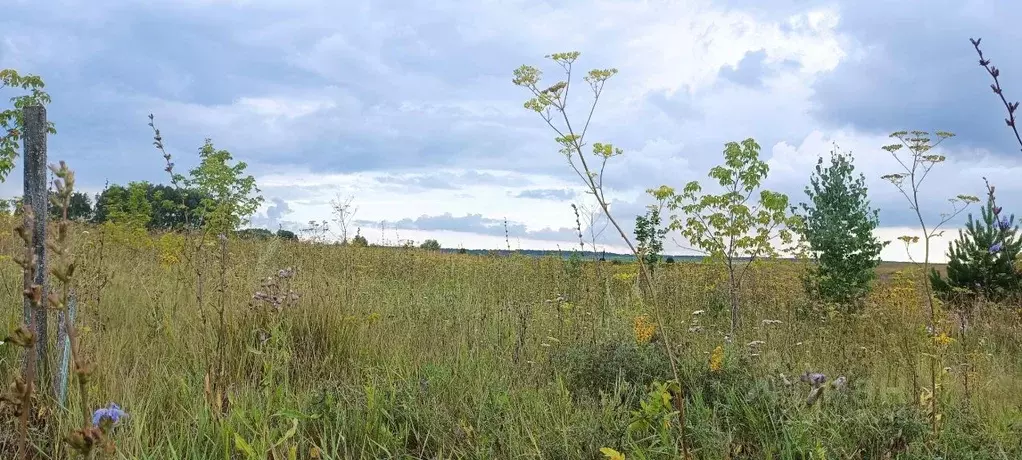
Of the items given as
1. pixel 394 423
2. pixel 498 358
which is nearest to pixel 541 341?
pixel 498 358

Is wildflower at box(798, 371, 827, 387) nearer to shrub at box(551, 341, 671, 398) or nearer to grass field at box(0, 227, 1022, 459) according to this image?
grass field at box(0, 227, 1022, 459)

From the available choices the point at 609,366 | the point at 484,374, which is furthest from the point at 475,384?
the point at 609,366

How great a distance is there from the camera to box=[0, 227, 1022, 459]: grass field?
3.04 m

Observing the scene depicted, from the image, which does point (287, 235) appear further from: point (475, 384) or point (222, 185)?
point (475, 384)

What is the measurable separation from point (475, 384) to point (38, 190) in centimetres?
276

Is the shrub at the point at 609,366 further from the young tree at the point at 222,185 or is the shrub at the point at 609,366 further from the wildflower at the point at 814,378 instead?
the young tree at the point at 222,185

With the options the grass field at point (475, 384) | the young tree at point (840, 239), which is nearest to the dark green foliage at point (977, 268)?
the young tree at point (840, 239)

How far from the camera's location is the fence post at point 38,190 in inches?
157

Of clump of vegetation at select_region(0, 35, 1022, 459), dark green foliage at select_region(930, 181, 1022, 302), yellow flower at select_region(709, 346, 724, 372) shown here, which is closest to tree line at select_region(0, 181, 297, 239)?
clump of vegetation at select_region(0, 35, 1022, 459)

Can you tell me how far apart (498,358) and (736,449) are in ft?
6.09

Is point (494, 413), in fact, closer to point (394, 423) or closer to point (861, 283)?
point (394, 423)

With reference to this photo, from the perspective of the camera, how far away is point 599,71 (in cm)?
303

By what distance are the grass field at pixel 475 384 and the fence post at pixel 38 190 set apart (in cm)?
22

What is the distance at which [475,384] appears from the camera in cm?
383
